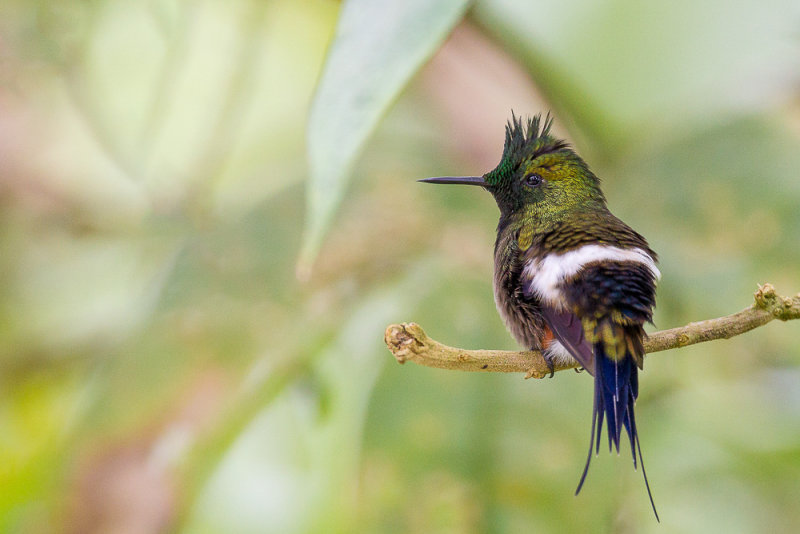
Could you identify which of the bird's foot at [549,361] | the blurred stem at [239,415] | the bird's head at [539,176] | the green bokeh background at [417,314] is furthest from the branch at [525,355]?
the blurred stem at [239,415]

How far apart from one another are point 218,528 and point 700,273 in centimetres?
82

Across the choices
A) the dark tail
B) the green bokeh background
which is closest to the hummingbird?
the dark tail

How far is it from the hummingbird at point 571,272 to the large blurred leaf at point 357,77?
0.10m

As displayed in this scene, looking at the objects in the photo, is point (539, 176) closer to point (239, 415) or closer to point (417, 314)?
point (417, 314)

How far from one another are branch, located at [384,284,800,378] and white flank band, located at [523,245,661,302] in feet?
0.20

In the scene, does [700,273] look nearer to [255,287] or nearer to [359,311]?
[359,311]

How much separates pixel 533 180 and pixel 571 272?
19cm

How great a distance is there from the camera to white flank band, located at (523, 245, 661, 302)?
646 mm

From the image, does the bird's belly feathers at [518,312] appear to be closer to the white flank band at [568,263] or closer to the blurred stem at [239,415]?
the white flank band at [568,263]

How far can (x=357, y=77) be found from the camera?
0.61 metres

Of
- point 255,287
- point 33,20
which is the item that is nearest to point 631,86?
point 255,287

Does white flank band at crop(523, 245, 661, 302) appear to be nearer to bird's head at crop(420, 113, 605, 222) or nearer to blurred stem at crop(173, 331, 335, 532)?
bird's head at crop(420, 113, 605, 222)

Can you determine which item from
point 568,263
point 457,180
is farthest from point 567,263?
point 457,180

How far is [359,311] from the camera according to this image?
4.12ft
